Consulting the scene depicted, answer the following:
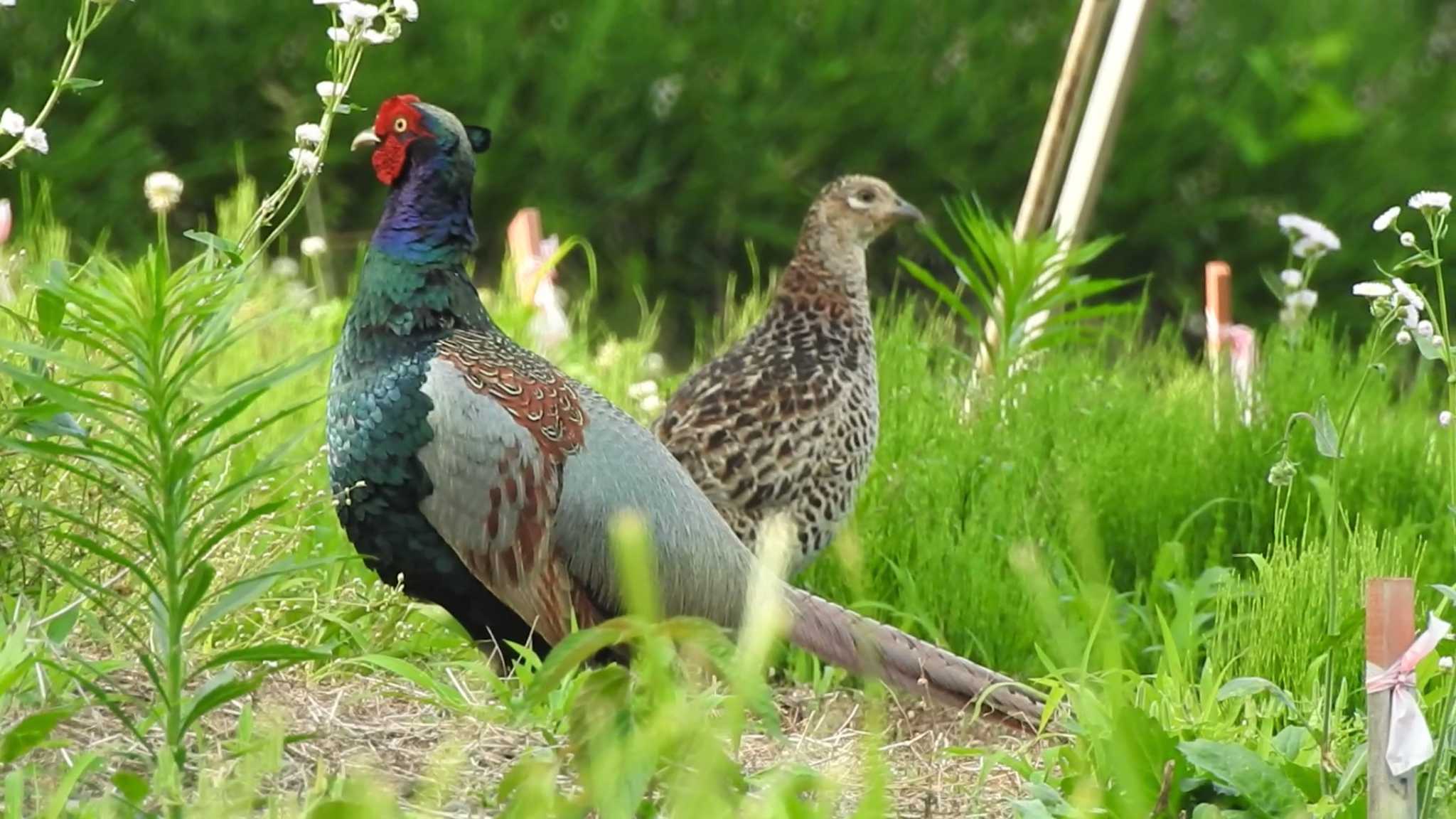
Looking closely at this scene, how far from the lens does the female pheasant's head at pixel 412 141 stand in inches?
175

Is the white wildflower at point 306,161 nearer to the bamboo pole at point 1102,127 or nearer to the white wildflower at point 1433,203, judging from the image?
the white wildflower at point 1433,203

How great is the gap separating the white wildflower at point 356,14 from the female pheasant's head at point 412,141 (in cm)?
78

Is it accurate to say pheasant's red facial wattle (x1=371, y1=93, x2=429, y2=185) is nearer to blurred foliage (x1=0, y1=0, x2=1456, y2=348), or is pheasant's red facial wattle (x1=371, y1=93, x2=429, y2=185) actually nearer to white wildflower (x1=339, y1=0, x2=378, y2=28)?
white wildflower (x1=339, y1=0, x2=378, y2=28)

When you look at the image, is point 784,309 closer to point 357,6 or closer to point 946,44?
point 357,6

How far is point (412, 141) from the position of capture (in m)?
4.45

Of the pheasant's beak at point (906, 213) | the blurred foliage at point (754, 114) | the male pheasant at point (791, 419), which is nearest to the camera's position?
the male pheasant at point (791, 419)

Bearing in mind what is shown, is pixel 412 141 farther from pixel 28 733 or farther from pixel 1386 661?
pixel 1386 661

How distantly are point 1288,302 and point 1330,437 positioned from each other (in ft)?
8.89

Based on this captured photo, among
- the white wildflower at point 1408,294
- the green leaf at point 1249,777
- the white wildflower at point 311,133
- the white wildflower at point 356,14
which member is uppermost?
the white wildflower at point 356,14

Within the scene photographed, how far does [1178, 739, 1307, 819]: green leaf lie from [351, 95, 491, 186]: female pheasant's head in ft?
6.25

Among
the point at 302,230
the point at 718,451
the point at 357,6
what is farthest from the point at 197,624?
the point at 302,230

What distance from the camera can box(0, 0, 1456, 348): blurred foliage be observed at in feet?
26.1

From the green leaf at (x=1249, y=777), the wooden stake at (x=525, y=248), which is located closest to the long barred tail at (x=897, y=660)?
the green leaf at (x=1249, y=777)

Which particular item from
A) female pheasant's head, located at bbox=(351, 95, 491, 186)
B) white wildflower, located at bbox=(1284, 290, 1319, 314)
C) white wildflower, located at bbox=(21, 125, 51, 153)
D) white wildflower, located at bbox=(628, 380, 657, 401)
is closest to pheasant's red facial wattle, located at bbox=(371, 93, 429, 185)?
female pheasant's head, located at bbox=(351, 95, 491, 186)
